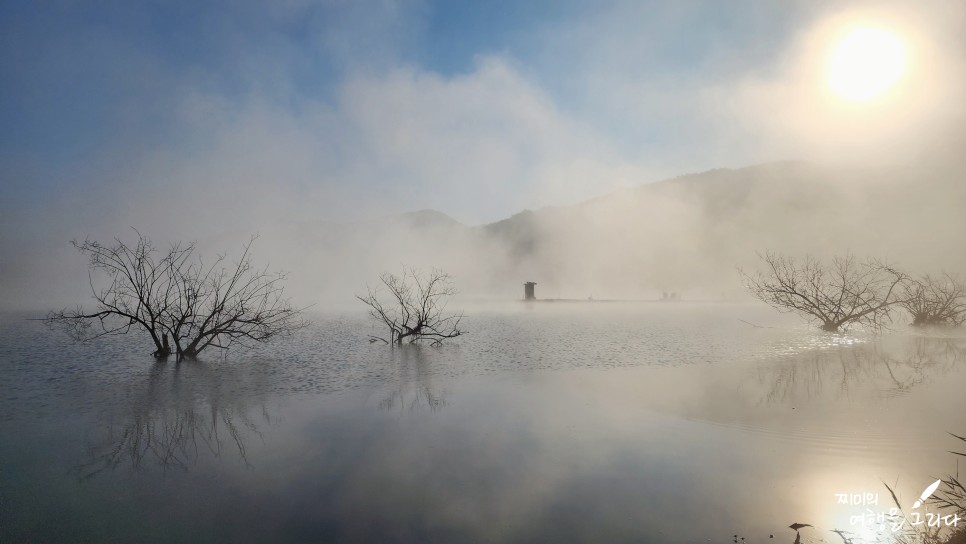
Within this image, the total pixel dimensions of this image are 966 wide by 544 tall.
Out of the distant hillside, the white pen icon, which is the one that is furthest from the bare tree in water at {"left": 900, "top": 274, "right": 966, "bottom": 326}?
the distant hillside

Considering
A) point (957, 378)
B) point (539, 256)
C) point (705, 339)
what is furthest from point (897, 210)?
point (957, 378)

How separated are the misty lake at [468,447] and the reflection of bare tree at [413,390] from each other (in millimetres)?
67

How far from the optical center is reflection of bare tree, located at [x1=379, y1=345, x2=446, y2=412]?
755 cm

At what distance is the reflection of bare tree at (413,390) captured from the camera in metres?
7.55

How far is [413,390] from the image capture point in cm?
860

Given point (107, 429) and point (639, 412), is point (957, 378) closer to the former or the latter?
point (639, 412)

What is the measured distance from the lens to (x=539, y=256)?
68.2 meters

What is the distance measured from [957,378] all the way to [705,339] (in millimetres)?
6518

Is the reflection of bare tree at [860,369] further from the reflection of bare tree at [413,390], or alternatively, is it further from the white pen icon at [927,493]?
the reflection of bare tree at [413,390]

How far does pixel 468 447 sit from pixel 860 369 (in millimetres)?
9228

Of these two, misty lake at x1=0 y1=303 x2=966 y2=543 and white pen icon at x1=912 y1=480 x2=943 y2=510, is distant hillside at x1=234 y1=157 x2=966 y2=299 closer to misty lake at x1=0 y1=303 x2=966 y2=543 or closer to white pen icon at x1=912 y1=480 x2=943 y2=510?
misty lake at x1=0 y1=303 x2=966 y2=543

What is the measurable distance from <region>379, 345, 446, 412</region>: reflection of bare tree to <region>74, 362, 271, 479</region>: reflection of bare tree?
6.17ft

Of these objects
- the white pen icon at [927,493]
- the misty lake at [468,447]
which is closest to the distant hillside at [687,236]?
the misty lake at [468,447]

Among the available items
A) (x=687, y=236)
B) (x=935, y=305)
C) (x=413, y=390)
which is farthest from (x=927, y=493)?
(x=687, y=236)
